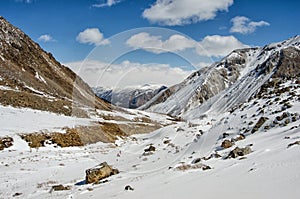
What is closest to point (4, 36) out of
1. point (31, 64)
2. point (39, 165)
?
point (31, 64)

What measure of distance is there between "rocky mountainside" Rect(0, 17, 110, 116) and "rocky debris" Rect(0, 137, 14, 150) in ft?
55.8

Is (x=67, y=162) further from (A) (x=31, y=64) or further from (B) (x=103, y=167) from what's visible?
(A) (x=31, y=64)

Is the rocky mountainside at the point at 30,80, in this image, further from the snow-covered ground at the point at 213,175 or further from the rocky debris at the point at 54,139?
the snow-covered ground at the point at 213,175

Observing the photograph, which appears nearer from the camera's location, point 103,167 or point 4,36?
point 103,167

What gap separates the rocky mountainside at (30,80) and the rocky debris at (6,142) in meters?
17.0

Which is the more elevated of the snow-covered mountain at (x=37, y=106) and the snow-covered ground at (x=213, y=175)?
the snow-covered mountain at (x=37, y=106)

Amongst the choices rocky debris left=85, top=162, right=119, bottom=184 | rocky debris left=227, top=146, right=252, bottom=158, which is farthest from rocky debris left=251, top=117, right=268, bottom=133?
rocky debris left=85, top=162, right=119, bottom=184

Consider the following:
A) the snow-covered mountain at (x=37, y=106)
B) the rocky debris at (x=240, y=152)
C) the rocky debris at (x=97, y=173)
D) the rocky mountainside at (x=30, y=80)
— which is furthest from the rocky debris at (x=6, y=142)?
the rocky debris at (x=240, y=152)

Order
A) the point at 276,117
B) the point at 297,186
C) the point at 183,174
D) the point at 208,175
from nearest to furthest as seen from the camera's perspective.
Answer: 1. the point at 297,186
2. the point at 208,175
3. the point at 183,174
4. the point at 276,117

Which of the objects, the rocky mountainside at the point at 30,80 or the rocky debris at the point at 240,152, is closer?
the rocky debris at the point at 240,152

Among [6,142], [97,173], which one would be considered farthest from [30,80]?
[97,173]

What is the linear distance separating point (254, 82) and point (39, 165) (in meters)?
184

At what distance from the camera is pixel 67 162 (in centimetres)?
2988

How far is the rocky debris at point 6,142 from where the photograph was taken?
34088 millimetres
